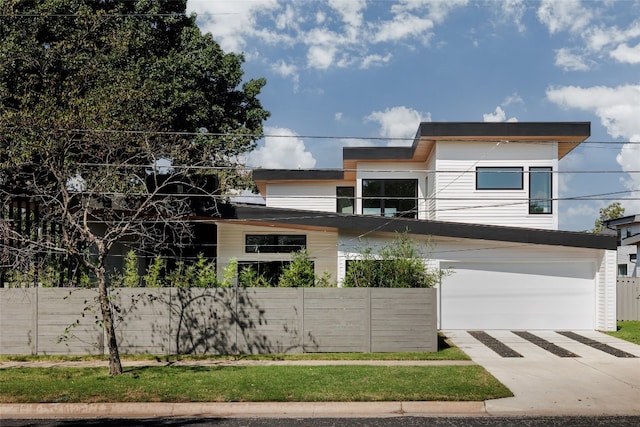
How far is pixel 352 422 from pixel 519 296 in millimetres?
12073

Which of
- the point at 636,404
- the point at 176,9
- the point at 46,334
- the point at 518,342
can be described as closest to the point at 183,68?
the point at 176,9

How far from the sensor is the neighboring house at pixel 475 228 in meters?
19.2

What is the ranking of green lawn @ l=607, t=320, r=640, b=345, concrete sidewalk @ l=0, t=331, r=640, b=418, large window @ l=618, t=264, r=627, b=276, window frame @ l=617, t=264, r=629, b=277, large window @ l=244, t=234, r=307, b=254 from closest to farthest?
concrete sidewalk @ l=0, t=331, r=640, b=418 → green lawn @ l=607, t=320, r=640, b=345 → large window @ l=244, t=234, r=307, b=254 → window frame @ l=617, t=264, r=629, b=277 → large window @ l=618, t=264, r=627, b=276

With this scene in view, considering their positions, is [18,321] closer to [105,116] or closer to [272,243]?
[105,116]

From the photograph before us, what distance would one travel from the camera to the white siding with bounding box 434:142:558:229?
2119 cm

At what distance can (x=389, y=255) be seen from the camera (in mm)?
15773

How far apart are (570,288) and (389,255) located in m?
7.40

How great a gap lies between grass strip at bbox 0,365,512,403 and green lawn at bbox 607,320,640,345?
24.8 ft

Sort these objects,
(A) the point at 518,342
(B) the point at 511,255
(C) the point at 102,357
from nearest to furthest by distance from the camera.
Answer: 1. (C) the point at 102,357
2. (A) the point at 518,342
3. (B) the point at 511,255

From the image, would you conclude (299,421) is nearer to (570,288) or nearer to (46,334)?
(46,334)

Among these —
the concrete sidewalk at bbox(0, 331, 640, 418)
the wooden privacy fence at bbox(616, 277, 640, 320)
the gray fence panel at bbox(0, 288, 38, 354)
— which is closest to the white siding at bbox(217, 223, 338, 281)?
the gray fence panel at bbox(0, 288, 38, 354)

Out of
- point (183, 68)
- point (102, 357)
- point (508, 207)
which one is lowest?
point (102, 357)

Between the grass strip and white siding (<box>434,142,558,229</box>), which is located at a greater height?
white siding (<box>434,142,558,229</box>)

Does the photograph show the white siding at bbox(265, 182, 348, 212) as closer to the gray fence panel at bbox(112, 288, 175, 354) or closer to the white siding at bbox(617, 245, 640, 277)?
the gray fence panel at bbox(112, 288, 175, 354)
